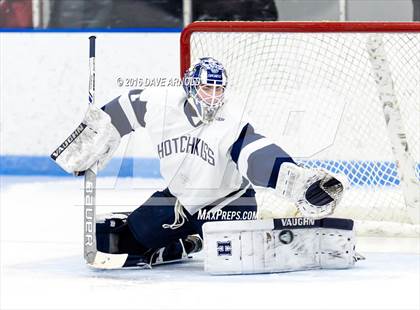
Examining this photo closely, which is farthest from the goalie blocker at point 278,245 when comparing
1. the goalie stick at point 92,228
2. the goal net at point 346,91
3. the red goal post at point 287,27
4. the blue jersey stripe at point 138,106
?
the red goal post at point 287,27

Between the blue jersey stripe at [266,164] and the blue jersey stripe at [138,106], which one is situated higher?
the blue jersey stripe at [138,106]

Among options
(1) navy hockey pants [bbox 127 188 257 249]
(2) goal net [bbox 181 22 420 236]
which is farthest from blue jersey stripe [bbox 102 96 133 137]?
(2) goal net [bbox 181 22 420 236]

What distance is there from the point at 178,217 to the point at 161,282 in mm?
329

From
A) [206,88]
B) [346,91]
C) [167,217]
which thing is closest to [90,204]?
[167,217]

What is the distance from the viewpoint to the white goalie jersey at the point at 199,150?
481 cm

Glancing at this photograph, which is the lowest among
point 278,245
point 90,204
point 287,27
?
point 278,245

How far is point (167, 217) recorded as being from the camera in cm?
504

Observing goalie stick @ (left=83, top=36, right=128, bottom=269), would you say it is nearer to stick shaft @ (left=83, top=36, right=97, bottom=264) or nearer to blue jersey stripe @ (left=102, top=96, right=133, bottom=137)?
stick shaft @ (left=83, top=36, right=97, bottom=264)

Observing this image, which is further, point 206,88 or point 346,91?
point 346,91

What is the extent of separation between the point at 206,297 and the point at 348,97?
1.86m

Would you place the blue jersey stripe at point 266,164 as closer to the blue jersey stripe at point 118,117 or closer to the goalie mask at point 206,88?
the goalie mask at point 206,88

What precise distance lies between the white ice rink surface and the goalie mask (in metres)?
0.54

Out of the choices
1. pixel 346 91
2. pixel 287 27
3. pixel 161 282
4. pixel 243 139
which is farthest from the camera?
pixel 346 91

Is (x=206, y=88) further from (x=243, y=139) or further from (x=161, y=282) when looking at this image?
(x=161, y=282)
